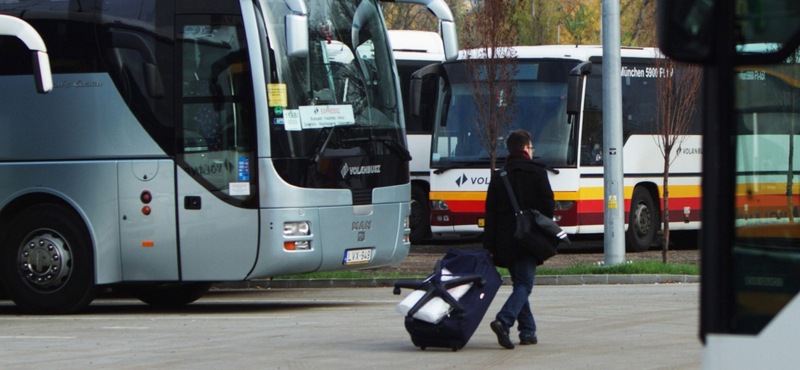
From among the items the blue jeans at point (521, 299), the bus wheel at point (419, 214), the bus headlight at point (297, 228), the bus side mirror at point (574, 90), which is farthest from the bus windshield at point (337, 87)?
the bus wheel at point (419, 214)

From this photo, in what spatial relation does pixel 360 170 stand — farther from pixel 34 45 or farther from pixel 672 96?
pixel 672 96

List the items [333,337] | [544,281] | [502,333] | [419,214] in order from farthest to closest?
[419,214], [544,281], [333,337], [502,333]

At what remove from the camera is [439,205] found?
808 inches

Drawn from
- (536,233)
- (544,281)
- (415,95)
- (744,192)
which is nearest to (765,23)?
(744,192)

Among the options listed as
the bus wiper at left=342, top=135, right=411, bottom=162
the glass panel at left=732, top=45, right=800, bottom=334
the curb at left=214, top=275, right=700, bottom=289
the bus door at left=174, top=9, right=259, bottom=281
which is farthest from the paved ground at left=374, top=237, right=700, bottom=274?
the glass panel at left=732, top=45, right=800, bottom=334

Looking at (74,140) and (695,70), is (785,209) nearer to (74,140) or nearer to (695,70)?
(74,140)

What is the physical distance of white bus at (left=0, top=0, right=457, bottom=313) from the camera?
11.6m

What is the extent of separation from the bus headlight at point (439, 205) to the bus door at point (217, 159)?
9.16 m

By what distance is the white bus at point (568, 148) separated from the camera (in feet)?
63.8

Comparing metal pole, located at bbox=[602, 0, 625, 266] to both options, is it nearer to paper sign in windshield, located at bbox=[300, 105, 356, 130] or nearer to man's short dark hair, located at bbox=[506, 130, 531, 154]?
paper sign in windshield, located at bbox=[300, 105, 356, 130]

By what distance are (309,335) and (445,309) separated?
1703 mm

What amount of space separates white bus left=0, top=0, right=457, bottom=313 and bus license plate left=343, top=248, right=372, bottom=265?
0.02 m

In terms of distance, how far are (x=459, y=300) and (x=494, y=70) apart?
436 inches

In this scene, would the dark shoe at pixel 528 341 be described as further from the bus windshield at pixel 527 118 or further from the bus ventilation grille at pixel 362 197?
the bus windshield at pixel 527 118
